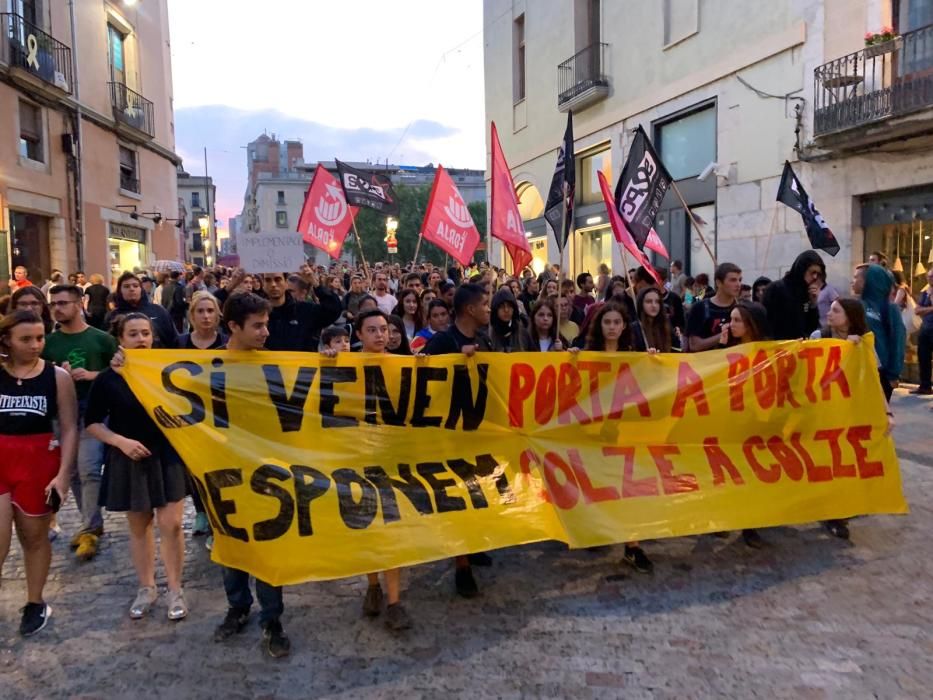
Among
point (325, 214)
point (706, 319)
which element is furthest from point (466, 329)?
point (325, 214)

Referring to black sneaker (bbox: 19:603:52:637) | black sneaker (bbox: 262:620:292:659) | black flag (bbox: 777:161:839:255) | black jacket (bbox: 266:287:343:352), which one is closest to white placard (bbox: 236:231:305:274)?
black jacket (bbox: 266:287:343:352)

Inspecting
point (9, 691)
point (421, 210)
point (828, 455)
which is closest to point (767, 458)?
point (828, 455)

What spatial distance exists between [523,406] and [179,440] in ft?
6.08

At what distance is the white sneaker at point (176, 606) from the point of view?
12.3 feet

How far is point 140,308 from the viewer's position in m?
6.12

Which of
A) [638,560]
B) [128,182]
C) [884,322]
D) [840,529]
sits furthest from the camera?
[128,182]

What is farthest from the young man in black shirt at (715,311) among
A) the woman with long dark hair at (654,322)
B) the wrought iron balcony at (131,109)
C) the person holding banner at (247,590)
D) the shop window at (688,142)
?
the wrought iron balcony at (131,109)

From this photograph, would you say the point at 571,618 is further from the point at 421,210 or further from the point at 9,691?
the point at 421,210

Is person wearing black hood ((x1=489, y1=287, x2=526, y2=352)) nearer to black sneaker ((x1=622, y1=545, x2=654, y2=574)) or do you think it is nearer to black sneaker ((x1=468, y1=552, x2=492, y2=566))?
black sneaker ((x1=468, y1=552, x2=492, y2=566))

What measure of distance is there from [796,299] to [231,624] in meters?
4.89

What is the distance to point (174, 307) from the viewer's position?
10.7m

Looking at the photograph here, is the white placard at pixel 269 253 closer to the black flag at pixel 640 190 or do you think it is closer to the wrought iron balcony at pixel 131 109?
the black flag at pixel 640 190

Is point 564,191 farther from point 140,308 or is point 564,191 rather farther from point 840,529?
point 140,308

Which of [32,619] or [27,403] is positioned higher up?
[27,403]
